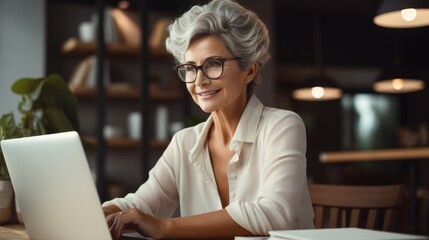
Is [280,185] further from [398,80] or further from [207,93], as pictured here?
[398,80]

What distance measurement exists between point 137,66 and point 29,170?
15.8ft

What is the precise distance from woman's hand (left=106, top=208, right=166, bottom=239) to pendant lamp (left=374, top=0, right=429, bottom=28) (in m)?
2.43

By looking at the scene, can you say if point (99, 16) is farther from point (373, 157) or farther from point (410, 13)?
point (373, 157)

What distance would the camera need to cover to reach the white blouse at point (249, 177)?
5.46 ft

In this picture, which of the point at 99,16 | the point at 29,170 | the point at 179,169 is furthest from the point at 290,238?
the point at 99,16

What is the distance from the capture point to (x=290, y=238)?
4.02ft

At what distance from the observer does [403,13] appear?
12.8 ft

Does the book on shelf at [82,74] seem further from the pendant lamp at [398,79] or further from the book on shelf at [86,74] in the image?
the pendant lamp at [398,79]

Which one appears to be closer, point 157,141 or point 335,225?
point 335,225

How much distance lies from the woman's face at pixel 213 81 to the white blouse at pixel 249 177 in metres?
0.10

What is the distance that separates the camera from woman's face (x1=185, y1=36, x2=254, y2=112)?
1.92 metres

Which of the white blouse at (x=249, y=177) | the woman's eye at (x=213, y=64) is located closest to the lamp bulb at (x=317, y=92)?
the white blouse at (x=249, y=177)

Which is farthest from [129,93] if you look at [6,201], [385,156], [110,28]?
[6,201]

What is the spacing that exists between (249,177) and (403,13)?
7.58 feet
